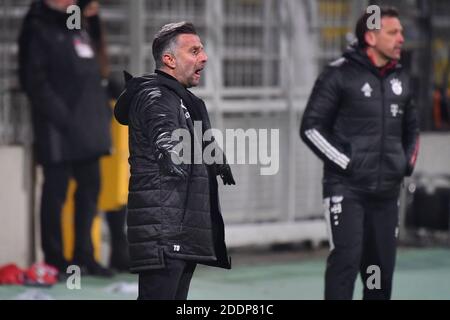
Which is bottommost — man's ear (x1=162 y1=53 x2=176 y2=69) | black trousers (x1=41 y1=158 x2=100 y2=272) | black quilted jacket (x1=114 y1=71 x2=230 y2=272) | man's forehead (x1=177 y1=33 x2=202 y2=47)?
black trousers (x1=41 y1=158 x2=100 y2=272)

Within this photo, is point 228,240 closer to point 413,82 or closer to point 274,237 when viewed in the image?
point 274,237

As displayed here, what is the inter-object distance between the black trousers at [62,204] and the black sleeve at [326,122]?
9.59 feet

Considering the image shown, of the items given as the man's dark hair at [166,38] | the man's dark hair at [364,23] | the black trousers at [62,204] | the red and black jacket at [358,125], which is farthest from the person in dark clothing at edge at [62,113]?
the man's dark hair at [166,38]

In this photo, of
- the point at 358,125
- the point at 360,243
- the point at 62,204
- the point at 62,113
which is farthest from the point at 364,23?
the point at 62,204

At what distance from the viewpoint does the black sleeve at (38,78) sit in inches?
400

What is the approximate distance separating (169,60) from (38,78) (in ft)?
12.8

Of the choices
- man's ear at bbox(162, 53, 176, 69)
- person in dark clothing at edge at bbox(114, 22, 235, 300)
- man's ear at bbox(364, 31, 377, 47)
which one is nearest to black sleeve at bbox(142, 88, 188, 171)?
person in dark clothing at edge at bbox(114, 22, 235, 300)

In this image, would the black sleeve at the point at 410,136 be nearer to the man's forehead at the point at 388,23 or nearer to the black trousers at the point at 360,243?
the black trousers at the point at 360,243

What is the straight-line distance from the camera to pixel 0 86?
34.8 feet

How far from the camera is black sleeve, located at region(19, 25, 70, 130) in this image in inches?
400

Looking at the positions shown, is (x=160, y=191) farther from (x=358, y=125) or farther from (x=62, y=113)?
(x=62, y=113)

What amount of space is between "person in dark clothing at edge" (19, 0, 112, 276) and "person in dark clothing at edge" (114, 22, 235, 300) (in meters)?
3.91

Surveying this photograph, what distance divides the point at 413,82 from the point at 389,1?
2.90ft

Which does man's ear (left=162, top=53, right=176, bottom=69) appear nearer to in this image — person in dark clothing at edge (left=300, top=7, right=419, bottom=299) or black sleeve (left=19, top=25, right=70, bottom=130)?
person in dark clothing at edge (left=300, top=7, right=419, bottom=299)
